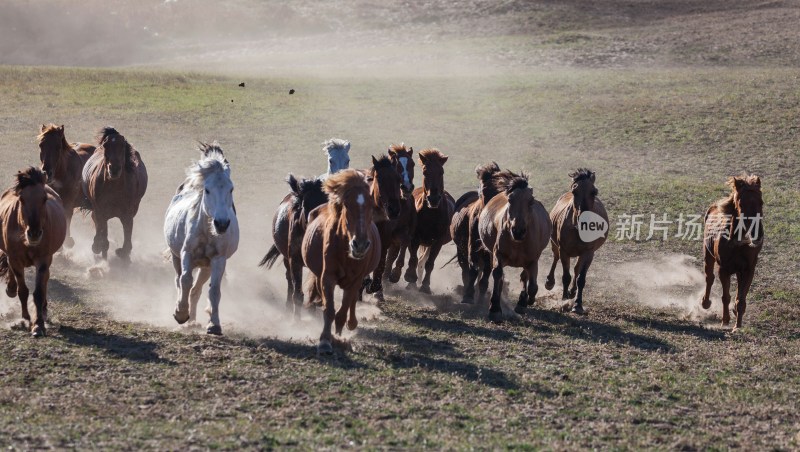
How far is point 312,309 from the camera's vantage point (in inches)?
491

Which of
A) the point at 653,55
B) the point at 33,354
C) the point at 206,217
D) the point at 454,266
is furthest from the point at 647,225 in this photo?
the point at 653,55

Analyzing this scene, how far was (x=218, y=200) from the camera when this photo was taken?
10.6 m

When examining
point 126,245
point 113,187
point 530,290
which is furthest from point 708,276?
point 113,187

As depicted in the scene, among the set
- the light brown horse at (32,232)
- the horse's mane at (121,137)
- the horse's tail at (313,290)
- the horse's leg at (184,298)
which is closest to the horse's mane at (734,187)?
the horse's tail at (313,290)

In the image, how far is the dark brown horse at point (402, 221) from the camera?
13938mm

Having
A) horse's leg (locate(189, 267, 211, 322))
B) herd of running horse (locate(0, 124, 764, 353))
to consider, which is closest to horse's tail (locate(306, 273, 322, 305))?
herd of running horse (locate(0, 124, 764, 353))

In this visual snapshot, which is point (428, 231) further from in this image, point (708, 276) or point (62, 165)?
point (62, 165)

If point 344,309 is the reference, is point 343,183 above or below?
above

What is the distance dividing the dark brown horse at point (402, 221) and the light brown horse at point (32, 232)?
14.7 feet

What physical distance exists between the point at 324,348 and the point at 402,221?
429cm

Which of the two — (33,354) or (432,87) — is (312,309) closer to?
(33,354)

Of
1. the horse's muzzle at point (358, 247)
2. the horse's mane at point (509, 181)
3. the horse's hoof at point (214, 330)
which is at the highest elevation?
the horse's mane at point (509, 181)

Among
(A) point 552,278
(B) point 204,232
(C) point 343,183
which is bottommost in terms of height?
(A) point 552,278

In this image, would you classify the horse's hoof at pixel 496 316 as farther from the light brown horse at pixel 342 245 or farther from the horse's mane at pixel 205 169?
the horse's mane at pixel 205 169
